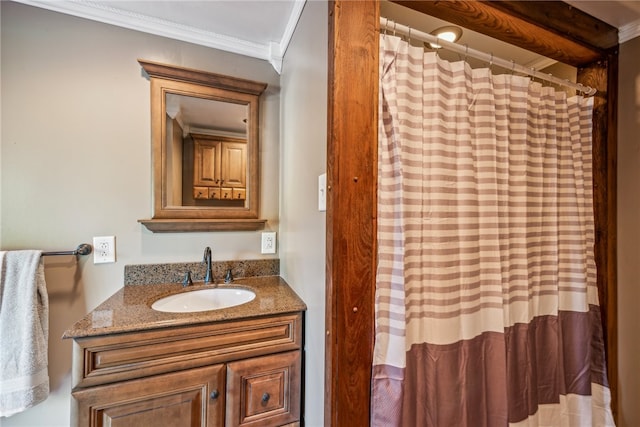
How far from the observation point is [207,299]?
4.45ft

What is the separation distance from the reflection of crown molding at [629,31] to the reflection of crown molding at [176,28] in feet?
5.33

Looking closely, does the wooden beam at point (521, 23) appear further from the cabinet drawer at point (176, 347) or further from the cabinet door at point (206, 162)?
the cabinet drawer at point (176, 347)

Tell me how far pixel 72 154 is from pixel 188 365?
46.1 inches

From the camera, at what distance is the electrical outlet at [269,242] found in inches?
63.1

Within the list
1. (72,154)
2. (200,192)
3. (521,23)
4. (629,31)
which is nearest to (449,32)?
(521,23)

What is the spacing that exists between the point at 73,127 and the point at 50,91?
0.19 m

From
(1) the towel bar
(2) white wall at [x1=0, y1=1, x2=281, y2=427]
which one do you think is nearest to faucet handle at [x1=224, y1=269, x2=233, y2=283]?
(2) white wall at [x1=0, y1=1, x2=281, y2=427]

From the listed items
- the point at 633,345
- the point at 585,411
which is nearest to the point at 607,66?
the point at 633,345

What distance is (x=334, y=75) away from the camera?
83 centimetres

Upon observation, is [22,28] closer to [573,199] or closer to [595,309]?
[573,199]

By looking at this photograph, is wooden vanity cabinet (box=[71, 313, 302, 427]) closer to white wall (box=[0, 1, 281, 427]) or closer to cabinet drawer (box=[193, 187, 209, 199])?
white wall (box=[0, 1, 281, 427])

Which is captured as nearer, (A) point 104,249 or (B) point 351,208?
(B) point 351,208

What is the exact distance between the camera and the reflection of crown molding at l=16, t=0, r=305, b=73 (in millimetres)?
1263

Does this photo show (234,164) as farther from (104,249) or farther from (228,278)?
(104,249)
